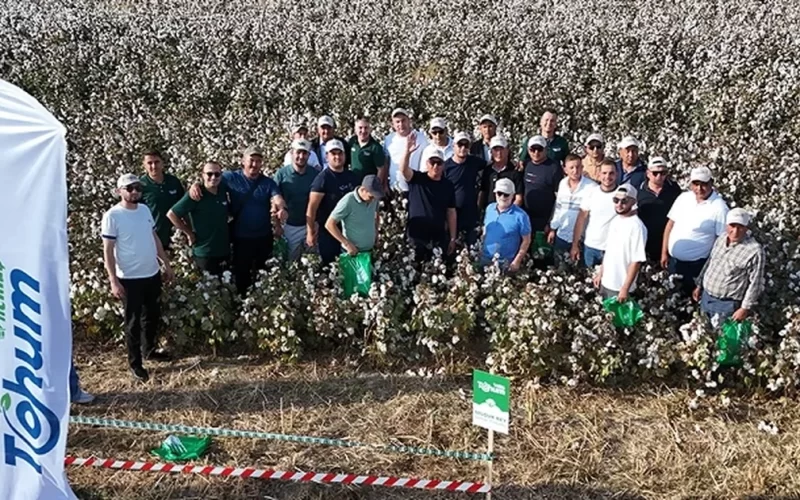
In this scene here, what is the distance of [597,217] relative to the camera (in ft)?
21.6

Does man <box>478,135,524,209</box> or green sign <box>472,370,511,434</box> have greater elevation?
man <box>478,135,524,209</box>

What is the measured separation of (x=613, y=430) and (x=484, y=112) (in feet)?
23.5

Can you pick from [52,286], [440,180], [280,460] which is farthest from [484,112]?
[52,286]

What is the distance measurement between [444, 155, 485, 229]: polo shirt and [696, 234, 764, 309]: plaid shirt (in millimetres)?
2121

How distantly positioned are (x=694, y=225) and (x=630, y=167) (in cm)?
102

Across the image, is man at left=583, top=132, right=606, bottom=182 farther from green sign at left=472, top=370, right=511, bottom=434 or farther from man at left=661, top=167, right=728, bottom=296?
green sign at left=472, top=370, right=511, bottom=434

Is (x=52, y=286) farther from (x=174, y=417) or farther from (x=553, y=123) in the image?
(x=553, y=123)

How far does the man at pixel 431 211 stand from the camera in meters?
6.79

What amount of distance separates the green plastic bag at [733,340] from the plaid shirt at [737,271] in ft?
0.51

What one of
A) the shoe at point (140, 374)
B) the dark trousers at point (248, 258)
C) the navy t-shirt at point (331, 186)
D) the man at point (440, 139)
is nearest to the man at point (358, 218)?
the navy t-shirt at point (331, 186)

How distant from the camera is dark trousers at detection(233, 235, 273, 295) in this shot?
22.6 ft

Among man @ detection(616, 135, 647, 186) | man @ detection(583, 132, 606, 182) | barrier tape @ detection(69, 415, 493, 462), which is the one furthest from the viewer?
man @ detection(583, 132, 606, 182)

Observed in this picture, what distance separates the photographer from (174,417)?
5867 mm

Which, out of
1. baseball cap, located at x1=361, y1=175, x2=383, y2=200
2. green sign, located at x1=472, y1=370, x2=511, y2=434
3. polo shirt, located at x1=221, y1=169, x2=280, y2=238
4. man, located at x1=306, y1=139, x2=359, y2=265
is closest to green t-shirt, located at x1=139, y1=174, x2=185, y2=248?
polo shirt, located at x1=221, y1=169, x2=280, y2=238
